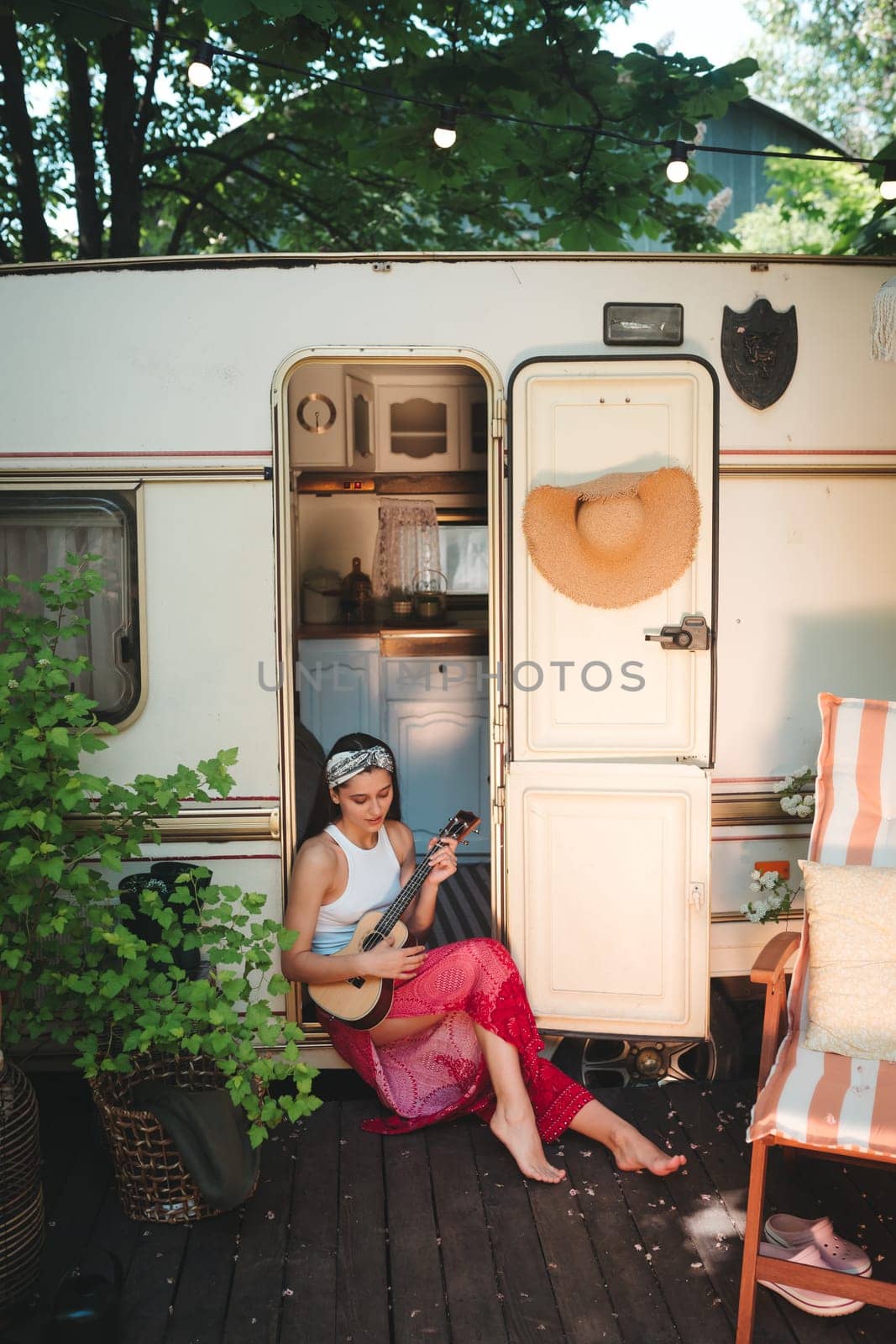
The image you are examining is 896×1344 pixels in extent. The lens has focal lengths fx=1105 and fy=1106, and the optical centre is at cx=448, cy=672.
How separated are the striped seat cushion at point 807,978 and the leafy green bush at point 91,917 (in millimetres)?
A: 1160

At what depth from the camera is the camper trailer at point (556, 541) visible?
356cm

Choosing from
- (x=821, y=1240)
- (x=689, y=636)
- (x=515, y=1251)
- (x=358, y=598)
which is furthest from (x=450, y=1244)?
(x=358, y=598)

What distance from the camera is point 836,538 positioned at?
3748 millimetres

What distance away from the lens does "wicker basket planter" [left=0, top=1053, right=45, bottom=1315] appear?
2660 millimetres

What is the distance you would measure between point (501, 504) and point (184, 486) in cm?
104

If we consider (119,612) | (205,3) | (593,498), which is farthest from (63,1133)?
(205,3)

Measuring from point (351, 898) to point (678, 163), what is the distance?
270cm

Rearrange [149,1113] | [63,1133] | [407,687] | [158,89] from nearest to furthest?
[149,1113] < [63,1133] < [407,687] < [158,89]

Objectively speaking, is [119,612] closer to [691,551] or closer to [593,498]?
[593,498]

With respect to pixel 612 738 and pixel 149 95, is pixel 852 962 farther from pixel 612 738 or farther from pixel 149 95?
pixel 149 95

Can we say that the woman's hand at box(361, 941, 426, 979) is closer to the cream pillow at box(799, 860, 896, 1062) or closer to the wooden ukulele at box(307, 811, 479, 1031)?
the wooden ukulele at box(307, 811, 479, 1031)

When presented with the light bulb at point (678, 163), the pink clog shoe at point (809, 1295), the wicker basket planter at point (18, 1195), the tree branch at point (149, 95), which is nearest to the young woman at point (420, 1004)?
the pink clog shoe at point (809, 1295)

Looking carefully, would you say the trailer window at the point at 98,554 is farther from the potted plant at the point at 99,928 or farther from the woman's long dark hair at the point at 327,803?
the woman's long dark hair at the point at 327,803

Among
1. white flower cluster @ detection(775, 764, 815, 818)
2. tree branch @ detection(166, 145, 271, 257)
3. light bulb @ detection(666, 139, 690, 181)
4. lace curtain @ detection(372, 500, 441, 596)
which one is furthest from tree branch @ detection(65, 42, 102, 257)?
white flower cluster @ detection(775, 764, 815, 818)
